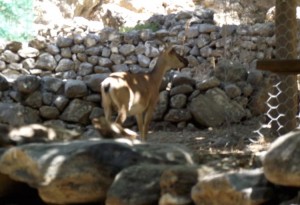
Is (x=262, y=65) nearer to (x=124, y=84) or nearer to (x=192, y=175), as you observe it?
(x=192, y=175)

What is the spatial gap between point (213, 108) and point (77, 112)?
2.06 m

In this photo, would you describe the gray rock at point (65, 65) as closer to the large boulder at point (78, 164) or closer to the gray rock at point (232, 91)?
the gray rock at point (232, 91)

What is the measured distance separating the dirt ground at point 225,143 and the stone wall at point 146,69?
0.30m

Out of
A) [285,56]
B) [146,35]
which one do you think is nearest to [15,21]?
[146,35]

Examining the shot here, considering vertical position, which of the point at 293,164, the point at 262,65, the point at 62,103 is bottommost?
the point at 62,103

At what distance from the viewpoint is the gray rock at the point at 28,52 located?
1224cm

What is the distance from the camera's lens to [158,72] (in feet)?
29.1

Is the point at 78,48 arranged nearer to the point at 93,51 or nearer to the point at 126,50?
the point at 93,51

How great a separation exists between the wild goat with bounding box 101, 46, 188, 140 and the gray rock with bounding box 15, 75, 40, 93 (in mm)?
1682

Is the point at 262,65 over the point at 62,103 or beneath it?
over

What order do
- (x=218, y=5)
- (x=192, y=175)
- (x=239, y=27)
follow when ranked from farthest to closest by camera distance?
1. (x=218, y=5)
2. (x=239, y=27)
3. (x=192, y=175)

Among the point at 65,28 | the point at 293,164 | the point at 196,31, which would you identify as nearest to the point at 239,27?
the point at 196,31

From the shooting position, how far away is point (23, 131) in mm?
4258

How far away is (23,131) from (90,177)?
1209 millimetres
